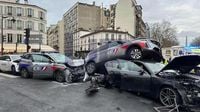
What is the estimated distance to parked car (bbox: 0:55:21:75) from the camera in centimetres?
2103

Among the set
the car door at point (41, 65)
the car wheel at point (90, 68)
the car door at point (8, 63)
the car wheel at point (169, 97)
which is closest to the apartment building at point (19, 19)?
the car door at point (8, 63)

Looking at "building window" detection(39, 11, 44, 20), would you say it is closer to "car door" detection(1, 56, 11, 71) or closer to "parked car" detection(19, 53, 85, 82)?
"car door" detection(1, 56, 11, 71)

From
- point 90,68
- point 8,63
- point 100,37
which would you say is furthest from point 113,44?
point 100,37

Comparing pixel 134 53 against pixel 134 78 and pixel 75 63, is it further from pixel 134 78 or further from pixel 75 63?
pixel 75 63

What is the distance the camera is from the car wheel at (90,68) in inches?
624

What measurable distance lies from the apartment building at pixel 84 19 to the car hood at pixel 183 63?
254 feet

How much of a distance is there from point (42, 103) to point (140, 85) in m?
3.56

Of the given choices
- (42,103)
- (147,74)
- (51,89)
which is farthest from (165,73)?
(51,89)

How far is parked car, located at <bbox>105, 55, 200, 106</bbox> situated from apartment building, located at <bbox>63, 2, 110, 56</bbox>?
249 feet

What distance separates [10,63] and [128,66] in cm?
1165

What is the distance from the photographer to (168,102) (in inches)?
397

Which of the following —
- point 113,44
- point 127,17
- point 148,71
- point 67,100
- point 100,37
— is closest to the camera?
point 67,100

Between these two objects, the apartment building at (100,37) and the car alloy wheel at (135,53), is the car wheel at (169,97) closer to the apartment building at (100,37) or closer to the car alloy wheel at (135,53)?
the car alloy wheel at (135,53)

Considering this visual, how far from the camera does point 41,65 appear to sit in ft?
55.8
